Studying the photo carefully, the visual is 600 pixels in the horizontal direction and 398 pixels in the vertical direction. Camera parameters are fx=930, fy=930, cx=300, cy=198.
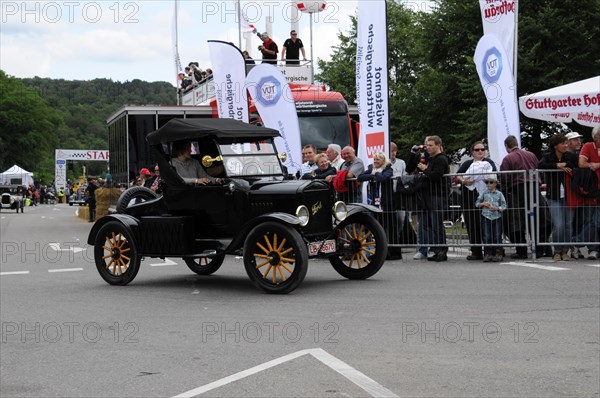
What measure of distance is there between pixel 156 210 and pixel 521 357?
641 cm

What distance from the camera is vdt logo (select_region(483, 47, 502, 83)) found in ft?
55.4

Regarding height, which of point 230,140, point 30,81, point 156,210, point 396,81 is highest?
point 30,81

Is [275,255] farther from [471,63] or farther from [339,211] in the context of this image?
[471,63]

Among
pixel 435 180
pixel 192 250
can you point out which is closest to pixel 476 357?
pixel 192 250

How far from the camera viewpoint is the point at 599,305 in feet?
32.1

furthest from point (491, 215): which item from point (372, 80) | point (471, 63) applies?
point (471, 63)

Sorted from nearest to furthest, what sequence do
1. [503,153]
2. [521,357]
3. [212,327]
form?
[521,357] → [212,327] → [503,153]

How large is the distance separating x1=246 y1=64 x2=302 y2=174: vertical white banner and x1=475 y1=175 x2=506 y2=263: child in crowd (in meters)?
5.08

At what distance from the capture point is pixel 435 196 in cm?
1456

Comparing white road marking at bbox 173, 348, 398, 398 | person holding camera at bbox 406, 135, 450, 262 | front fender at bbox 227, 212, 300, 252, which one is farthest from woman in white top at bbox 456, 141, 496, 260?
white road marking at bbox 173, 348, 398, 398

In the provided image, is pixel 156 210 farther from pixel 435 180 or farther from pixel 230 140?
pixel 435 180

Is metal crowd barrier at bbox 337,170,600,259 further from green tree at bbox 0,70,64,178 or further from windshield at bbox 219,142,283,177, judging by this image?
green tree at bbox 0,70,64,178

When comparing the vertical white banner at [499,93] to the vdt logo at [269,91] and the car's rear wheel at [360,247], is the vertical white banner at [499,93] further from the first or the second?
the car's rear wheel at [360,247]

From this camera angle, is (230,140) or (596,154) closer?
(230,140)
